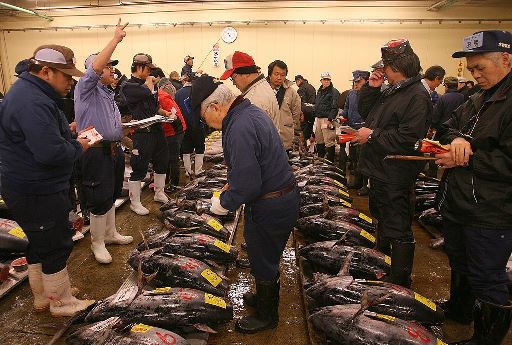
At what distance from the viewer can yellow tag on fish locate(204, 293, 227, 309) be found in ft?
9.71

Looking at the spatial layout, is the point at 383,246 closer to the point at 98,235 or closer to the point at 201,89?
the point at 201,89

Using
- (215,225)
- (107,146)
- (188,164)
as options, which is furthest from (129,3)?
(215,225)

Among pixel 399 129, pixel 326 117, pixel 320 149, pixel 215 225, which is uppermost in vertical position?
pixel 399 129

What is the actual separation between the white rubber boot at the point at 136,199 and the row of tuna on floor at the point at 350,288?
258cm

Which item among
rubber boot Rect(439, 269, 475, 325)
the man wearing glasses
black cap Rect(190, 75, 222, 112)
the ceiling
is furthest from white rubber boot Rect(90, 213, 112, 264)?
the ceiling

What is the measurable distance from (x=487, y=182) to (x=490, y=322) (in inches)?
40.3

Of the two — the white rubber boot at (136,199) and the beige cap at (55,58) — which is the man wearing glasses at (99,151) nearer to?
the beige cap at (55,58)

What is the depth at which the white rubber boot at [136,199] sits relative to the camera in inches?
232

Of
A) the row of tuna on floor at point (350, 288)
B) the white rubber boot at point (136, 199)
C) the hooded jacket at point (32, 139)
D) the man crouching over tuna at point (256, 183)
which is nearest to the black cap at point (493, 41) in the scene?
the man crouching over tuna at point (256, 183)

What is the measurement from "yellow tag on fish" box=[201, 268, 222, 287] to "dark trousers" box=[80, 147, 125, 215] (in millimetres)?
1716

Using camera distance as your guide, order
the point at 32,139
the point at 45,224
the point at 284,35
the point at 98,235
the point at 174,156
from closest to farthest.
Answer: the point at 32,139, the point at 45,224, the point at 98,235, the point at 174,156, the point at 284,35

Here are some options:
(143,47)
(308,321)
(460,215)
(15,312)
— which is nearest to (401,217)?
(460,215)

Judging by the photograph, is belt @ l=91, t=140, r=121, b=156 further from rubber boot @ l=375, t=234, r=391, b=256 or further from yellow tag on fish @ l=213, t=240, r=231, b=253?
rubber boot @ l=375, t=234, r=391, b=256

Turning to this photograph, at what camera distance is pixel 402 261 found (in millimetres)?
3506
